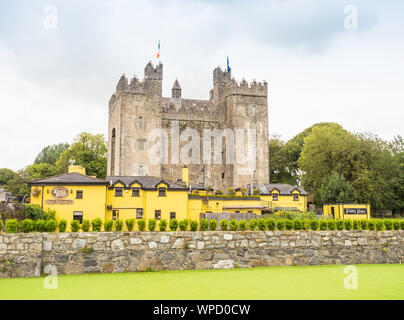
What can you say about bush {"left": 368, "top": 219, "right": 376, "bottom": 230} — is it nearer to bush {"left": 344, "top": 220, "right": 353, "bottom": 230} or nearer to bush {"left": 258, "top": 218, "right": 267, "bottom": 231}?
bush {"left": 344, "top": 220, "right": 353, "bottom": 230}

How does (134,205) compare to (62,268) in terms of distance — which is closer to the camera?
(62,268)

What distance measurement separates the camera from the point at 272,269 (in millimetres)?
16641

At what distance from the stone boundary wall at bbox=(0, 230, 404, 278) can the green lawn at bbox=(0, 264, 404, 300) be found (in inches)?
24.8

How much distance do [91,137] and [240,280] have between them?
Answer: 61560mm

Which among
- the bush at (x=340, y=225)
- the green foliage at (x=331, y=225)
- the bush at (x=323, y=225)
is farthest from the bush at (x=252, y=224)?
the bush at (x=340, y=225)

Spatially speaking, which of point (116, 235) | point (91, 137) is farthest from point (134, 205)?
point (91, 137)

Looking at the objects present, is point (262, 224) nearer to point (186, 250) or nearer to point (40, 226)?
point (186, 250)

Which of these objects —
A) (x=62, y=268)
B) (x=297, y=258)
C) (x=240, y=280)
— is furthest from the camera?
(x=297, y=258)

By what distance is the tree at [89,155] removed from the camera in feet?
223

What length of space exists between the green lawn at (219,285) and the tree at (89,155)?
5476 cm

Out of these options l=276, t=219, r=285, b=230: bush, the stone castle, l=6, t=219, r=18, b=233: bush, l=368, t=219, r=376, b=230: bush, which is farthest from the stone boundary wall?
the stone castle

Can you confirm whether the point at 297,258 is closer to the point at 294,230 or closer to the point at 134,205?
the point at 294,230

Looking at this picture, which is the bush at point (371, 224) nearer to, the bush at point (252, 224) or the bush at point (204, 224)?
the bush at point (252, 224)

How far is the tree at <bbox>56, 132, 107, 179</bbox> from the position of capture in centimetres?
6788
